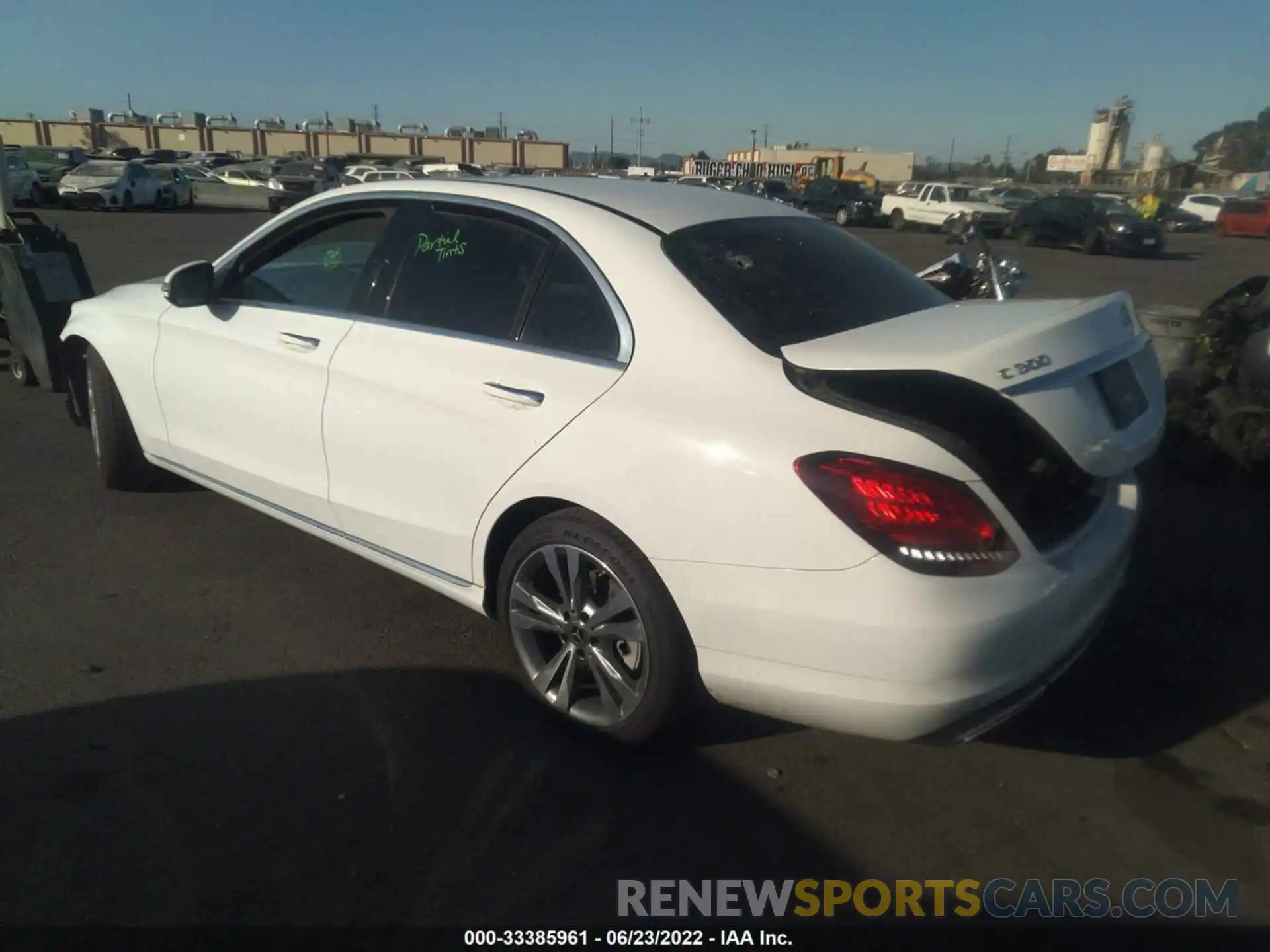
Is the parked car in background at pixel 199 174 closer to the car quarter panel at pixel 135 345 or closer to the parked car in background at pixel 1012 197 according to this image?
the parked car in background at pixel 1012 197

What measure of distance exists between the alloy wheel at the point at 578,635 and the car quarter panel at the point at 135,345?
229cm

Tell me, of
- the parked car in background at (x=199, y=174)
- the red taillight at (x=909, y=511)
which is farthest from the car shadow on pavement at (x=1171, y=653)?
the parked car in background at (x=199, y=174)

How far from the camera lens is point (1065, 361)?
255cm

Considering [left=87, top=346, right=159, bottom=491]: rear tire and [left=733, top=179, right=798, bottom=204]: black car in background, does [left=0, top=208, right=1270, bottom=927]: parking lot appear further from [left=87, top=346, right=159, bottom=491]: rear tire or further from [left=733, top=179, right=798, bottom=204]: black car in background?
[left=733, top=179, right=798, bottom=204]: black car in background

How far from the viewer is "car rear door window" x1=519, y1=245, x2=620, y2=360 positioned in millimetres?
2902

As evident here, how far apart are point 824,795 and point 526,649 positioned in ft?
3.37

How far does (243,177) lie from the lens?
39.6m

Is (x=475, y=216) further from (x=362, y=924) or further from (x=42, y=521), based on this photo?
(x=42, y=521)

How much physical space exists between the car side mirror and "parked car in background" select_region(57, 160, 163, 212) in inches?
1176

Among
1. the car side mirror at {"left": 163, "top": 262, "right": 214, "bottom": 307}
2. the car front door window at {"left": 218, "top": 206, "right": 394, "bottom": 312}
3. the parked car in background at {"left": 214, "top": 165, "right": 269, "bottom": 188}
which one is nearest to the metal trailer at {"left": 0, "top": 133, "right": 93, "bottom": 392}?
the car side mirror at {"left": 163, "top": 262, "right": 214, "bottom": 307}

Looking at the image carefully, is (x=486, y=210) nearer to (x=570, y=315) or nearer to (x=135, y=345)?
(x=570, y=315)

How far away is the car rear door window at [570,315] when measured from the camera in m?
2.90

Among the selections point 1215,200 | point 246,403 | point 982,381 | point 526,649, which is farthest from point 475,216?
point 1215,200

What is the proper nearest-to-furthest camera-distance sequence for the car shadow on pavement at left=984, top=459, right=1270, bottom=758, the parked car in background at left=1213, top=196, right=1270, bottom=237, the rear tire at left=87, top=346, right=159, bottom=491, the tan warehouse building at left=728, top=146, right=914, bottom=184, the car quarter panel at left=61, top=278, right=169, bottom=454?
the car shadow on pavement at left=984, top=459, right=1270, bottom=758 → the car quarter panel at left=61, top=278, right=169, bottom=454 → the rear tire at left=87, top=346, right=159, bottom=491 → the parked car in background at left=1213, top=196, right=1270, bottom=237 → the tan warehouse building at left=728, top=146, right=914, bottom=184
